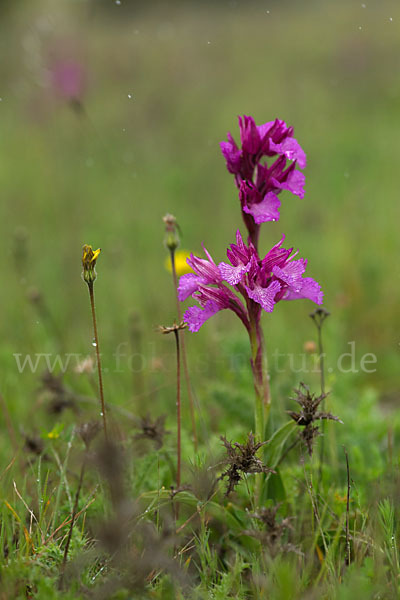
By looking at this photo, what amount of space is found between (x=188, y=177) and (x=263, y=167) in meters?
4.76

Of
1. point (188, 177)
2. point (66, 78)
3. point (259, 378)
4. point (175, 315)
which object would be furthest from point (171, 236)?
point (66, 78)

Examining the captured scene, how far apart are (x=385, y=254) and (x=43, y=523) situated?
3372 millimetres

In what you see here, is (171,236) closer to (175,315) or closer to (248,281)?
(248,281)

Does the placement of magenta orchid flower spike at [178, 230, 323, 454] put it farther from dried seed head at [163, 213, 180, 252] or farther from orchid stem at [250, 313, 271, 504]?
dried seed head at [163, 213, 180, 252]

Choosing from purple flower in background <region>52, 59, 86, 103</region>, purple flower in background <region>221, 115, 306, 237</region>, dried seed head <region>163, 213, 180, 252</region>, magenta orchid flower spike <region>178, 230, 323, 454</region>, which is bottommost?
magenta orchid flower spike <region>178, 230, 323, 454</region>

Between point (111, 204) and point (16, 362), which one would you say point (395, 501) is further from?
point (111, 204)

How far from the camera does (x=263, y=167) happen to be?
1.68 metres

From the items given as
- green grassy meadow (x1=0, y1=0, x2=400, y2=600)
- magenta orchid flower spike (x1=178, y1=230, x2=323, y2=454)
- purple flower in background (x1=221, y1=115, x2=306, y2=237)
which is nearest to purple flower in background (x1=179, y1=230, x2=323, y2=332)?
magenta orchid flower spike (x1=178, y1=230, x2=323, y2=454)

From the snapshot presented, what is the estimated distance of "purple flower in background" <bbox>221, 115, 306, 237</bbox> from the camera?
64.2 inches

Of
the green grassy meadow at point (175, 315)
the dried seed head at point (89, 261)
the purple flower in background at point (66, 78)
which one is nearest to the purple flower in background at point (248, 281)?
the dried seed head at point (89, 261)

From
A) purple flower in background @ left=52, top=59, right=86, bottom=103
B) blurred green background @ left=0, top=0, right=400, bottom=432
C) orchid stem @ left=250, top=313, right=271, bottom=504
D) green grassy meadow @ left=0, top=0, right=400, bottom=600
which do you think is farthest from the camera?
purple flower in background @ left=52, top=59, right=86, bottom=103

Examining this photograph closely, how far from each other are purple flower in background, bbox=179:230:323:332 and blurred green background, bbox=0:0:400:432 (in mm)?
921

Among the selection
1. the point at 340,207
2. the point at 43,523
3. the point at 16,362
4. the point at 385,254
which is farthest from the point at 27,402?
the point at 340,207

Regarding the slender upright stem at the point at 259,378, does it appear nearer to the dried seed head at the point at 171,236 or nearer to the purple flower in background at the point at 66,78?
the dried seed head at the point at 171,236
